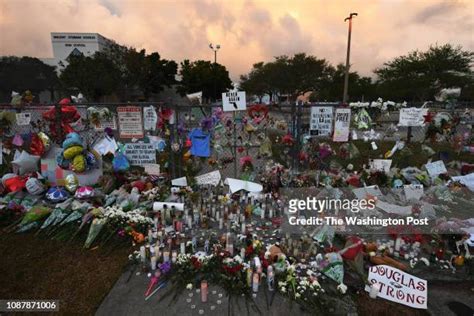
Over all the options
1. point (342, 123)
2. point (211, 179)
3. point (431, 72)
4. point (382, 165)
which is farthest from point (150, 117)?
point (431, 72)

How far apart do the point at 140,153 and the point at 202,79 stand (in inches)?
1804

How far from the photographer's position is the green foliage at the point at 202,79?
4962 cm

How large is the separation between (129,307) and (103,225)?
172 centimetres

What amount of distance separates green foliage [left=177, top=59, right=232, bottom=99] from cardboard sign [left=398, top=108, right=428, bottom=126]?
43.3 metres

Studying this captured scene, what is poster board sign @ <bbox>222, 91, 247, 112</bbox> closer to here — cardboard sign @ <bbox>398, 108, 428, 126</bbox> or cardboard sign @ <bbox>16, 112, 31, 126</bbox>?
cardboard sign @ <bbox>398, 108, 428, 126</bbox>

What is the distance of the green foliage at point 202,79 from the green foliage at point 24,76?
2096 centimetres

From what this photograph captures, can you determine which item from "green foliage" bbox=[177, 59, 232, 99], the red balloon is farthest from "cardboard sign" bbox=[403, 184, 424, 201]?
"green foliage" bbox=[177, 59, 232, 99]

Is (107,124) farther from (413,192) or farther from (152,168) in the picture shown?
(413,192)

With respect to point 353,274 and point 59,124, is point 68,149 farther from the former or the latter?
point 353,274

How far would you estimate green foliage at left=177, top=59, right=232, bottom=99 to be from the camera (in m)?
49.6

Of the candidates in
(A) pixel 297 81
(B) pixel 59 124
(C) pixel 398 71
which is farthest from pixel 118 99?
(B) pixel 59 124

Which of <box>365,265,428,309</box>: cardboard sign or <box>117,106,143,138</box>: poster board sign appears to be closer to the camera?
<box>365,265,428,309</box>: cardboard sign

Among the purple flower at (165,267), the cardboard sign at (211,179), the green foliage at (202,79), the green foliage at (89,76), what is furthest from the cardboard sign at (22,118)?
the green foliage at (202,79)

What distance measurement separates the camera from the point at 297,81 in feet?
153
